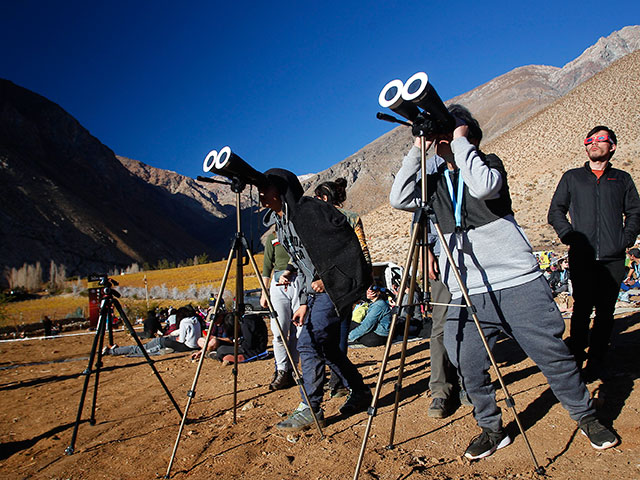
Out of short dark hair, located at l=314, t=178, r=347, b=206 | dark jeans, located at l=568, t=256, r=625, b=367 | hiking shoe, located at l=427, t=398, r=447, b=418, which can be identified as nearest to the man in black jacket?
dark jeans, located at l=568, t=256, r=625, b=367

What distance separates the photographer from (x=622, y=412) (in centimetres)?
282

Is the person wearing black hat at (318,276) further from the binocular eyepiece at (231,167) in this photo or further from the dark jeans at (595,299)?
the dark jeans at (595,299)

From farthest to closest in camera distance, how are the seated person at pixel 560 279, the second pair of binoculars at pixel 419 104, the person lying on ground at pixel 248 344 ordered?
the seated person at pixel 560 279
the person lying on ground at pixel 248 344
the second pair of binoculars at pixel 419 104

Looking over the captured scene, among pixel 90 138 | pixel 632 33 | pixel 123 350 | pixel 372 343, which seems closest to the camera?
pixel 372 343

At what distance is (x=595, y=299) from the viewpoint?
137 inches

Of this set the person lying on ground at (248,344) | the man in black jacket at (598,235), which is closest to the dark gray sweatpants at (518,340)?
the man in black jacket at (598,235)

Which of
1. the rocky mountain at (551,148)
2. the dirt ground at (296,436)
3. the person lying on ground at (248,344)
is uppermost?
the rocky mountain at (551,148)

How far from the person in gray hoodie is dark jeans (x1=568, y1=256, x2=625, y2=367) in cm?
120

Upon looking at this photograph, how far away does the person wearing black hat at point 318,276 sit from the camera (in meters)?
3.05

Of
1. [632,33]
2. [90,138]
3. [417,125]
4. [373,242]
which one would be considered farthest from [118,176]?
[632,33]

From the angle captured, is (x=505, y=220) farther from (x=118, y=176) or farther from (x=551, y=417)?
(x=118, y=176)

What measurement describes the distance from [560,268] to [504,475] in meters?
10.6

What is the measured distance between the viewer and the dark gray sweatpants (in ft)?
7.79

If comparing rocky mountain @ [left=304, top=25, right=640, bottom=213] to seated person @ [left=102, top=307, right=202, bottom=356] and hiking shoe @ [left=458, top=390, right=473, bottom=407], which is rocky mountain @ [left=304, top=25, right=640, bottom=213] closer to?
seated person @ [left=102, top=307, right=202, bottom=356]
